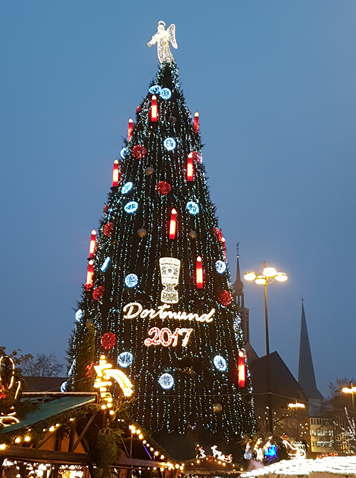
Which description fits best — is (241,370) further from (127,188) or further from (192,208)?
(127,188)

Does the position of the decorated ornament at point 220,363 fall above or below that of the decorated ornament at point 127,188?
below

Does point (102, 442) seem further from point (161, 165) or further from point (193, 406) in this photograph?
point (161, 165)

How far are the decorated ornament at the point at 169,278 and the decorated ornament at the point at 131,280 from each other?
1.61 metres

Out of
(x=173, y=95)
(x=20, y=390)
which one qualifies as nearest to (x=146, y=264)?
(x=173, y=95)

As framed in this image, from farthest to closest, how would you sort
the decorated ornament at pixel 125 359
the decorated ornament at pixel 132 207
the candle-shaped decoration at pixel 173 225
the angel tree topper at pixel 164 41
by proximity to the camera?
1. the angel tree topper at pixel 164 41
2. the decorated ornament at pixel 132 207
3. the candle-shaped decoration at pixel 173 225
4. the decorated ornament at pixel 125 359

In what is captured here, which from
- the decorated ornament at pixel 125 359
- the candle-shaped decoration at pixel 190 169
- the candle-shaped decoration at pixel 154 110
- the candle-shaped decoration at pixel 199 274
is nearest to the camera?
the decorated ornament at pixel 125 359

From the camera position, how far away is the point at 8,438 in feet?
26.5

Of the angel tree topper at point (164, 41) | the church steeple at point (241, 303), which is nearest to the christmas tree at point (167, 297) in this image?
the angel tree topper at point (164, 41)

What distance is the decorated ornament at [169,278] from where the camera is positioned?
30.3m

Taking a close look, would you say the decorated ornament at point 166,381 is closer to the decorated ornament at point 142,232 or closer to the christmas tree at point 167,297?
the christmas tree at point 167,297

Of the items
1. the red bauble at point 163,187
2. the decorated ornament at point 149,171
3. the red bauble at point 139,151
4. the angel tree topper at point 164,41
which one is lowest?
the red bauble at point 163,187

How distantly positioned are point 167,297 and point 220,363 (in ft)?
16.2

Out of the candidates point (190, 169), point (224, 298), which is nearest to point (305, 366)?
point (224, 298)

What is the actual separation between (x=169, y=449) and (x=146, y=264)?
414 inches
